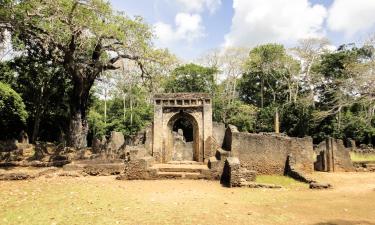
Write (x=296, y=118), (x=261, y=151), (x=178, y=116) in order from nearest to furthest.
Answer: (x=261, y=151), (x=178, y=116), (x=296, y=118)

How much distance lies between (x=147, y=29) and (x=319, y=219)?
15540mm

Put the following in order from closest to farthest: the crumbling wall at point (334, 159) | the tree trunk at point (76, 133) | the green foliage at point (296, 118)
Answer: the crumbling wall at point (334, 159)
the tree trunk at point (76, 133)
the green foliage at point (296, 118)

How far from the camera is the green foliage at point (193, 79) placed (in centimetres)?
4088

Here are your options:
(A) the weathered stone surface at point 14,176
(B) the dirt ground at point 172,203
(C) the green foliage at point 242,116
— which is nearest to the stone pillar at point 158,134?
(B) the dirt ground at point 172,203

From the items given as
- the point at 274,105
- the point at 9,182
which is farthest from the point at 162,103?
the point at 274,105

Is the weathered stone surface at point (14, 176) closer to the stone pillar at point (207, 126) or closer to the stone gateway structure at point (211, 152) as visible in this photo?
the stone gateway structure at point (211, 152)

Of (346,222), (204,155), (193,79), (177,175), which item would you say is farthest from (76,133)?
(193,79)

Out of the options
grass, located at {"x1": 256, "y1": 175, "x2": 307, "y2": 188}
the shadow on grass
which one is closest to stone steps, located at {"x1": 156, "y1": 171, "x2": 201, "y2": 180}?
grass, located at {"x1": 256, "y1": 175, "x2": 307, "y2": 188}

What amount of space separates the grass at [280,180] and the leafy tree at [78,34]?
32.2 feet

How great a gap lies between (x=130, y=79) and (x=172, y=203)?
543 inches

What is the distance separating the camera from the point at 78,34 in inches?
747

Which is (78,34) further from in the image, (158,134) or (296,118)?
(296,118)

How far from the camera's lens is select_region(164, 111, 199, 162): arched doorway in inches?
755

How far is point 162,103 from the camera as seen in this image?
19141 mm
